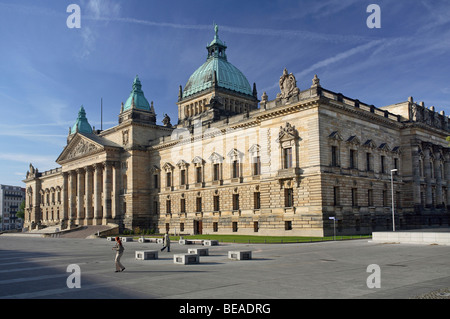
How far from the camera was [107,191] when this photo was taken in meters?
77.0

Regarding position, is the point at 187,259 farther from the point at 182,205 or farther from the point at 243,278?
the point at 182,205

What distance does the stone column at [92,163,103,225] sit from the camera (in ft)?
258

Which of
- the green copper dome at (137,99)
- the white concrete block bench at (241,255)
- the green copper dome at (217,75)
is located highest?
the green copper dome at (217,75)

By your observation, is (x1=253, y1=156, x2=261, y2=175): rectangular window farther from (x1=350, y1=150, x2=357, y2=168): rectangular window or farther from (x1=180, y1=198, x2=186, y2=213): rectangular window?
(x1=180, y1=198, x2=186, y2=213): rectangular window

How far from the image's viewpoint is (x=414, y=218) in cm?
6072

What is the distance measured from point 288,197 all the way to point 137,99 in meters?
39.2

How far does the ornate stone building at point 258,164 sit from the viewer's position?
4941 cm

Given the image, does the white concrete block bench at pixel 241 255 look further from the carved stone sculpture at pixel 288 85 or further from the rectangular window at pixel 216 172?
the rectangular window at pixel 216 172

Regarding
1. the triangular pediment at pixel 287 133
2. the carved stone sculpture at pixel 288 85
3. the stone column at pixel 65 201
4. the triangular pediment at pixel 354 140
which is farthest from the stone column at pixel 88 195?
the triangular pediment at pixel 354 140

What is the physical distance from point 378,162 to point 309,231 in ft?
54.3

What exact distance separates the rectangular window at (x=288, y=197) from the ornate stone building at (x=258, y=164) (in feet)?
0.39

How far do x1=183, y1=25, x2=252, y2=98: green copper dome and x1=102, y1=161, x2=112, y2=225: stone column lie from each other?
23376 mm

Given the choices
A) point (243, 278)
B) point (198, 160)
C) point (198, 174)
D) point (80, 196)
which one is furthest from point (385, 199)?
point (80, 196)
